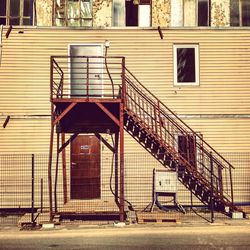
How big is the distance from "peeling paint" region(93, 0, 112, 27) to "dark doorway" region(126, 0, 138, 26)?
810 millimetres

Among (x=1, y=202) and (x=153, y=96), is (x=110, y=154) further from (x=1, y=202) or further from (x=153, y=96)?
(x=1, y=202)

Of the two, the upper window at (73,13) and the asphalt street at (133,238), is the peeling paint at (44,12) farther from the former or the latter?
the asphalt street at (133,238)

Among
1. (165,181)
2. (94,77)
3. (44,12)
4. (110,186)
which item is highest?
(44,12)

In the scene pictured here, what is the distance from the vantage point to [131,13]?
55.9 feet

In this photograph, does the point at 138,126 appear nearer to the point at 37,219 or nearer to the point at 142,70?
the point at 142,70

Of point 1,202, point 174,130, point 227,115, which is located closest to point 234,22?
point 227,115

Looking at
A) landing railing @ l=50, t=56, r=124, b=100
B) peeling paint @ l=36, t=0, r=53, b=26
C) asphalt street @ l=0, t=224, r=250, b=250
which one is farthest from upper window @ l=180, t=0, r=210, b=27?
asphalt street @ l=0, t=224, r=250, b=250

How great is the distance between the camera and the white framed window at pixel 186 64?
643 inches

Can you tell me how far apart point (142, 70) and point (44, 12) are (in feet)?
17.1

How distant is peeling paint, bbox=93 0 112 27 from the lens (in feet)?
55.3

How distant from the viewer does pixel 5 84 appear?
15758 mm

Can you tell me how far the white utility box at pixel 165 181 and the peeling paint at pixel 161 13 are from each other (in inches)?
266

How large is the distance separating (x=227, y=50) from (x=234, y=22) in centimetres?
172

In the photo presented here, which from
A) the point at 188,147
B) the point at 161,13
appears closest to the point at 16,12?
the point at 161,13
